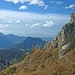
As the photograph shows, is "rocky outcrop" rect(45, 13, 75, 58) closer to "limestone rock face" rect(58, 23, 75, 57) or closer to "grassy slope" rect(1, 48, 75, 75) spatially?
"limestone rock face" rect(58, 23, 75, 57)

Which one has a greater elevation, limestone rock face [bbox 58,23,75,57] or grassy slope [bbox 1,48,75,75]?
limestone rock face [bbox 58,23,75,57]

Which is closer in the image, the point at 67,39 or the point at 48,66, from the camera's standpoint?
the point at 48,66

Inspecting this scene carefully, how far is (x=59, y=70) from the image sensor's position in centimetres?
7044

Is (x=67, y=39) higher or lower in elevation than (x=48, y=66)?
higher

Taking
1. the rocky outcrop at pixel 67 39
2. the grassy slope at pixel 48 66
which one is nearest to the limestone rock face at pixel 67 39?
the rocky outcrop at pixel 67 39

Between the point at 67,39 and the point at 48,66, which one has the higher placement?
the point at 67,39

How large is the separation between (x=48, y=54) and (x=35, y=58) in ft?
25.0

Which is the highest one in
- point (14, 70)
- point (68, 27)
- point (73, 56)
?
point (68, 27)

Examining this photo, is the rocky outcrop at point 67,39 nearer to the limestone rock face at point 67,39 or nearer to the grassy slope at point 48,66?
the limestone rock face at point 67,39

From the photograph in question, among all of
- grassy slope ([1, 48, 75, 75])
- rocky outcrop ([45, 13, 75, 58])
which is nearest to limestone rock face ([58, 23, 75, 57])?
rocky outcrop ([45, 13, 75, 58])

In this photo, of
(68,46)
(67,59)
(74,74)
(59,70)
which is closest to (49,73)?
(59,70)

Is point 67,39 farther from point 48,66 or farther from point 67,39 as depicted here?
point 48,66

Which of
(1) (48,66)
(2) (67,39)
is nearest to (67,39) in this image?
(2) (67,39)

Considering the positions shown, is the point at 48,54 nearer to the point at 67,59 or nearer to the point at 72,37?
the point at 72,37
